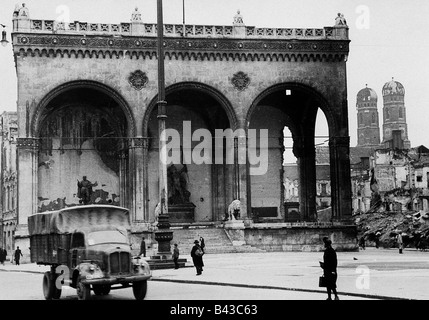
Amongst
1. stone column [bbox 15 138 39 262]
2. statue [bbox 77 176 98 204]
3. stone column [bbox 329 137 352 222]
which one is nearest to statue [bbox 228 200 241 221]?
stone column [bbox 329 137 352 222]

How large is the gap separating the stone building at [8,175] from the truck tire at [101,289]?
4380cm

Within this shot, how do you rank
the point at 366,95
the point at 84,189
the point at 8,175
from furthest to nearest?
1. the point at 366,95
2. the point at 8,175
3. the point at 84,189

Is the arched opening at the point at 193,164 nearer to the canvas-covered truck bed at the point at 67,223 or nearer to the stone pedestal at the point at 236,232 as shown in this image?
the stone pedestal at the point at 236,232

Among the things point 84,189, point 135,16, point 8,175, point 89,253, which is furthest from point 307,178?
point 89,253

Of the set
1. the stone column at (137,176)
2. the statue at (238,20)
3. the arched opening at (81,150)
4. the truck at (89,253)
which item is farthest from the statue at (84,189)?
the truck at (89,253)

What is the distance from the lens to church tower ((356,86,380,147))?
169125 millimetres

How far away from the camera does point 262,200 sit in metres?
53.1

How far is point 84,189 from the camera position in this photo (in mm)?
48750

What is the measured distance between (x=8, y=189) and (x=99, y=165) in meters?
18.9

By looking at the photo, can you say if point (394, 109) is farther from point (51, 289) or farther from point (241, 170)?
point (51, 289)

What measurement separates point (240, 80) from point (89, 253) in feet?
97.9
